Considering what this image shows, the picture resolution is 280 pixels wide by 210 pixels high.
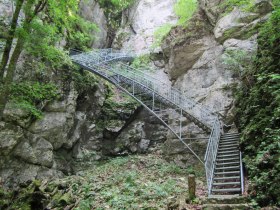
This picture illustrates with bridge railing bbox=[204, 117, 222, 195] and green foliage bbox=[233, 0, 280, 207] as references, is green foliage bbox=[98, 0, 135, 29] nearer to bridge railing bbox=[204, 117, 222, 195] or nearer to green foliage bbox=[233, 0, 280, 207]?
green foliage bbox=[233, 0, 280, 207]

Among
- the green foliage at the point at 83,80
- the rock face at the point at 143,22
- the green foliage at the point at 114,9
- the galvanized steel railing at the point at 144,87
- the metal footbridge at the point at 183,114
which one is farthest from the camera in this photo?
the green foliage at the point at 114,9

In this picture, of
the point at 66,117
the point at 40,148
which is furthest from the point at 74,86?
the point at 40,148

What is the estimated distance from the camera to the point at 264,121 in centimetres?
757

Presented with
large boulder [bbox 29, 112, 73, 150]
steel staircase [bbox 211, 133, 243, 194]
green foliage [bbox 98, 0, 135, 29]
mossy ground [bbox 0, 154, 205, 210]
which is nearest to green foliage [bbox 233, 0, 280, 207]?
steel staircase [bbox 211, 133, 243, 194]

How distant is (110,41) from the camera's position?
24.4 m

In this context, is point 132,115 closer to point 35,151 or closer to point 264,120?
point 35,151

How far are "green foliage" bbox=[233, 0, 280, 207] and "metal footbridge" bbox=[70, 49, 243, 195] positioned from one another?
0.90 meters

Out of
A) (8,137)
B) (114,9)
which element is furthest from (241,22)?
(114,9)

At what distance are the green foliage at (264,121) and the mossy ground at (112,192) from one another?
1882mm

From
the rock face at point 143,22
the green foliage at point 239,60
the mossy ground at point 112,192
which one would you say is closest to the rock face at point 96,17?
the rock face at point 143,22

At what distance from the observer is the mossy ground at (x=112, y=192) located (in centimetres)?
845

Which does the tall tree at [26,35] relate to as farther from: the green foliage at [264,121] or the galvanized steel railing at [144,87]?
the green foliage at [264,121]

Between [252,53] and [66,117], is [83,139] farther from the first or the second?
[252,53]

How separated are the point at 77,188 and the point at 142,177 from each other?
2971 millimetres
